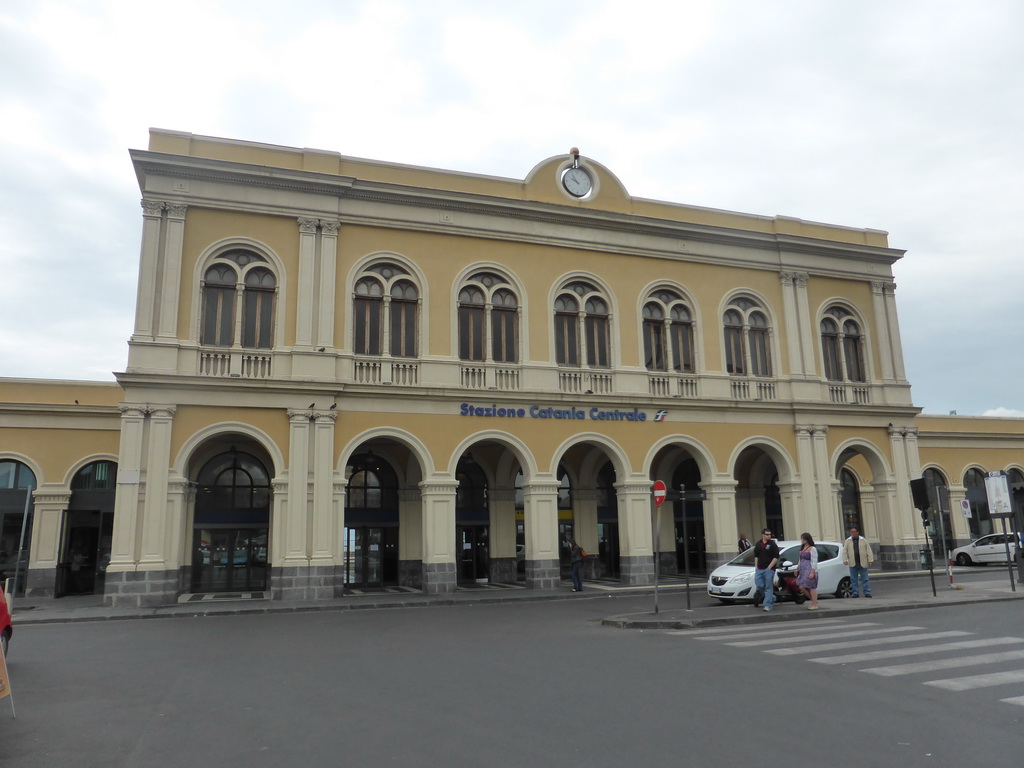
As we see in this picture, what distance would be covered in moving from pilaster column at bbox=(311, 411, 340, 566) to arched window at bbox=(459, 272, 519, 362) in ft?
15.7

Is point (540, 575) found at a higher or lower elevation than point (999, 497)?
lower

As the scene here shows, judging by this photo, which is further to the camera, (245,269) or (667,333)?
(667,333)

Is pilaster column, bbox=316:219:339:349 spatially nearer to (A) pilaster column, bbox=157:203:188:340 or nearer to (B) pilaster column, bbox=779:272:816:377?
(A) pilaster column, bbox=157:203:188:340

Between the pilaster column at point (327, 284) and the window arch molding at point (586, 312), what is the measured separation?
22.4 ft

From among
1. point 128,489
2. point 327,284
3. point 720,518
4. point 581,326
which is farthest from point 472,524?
point 128,489

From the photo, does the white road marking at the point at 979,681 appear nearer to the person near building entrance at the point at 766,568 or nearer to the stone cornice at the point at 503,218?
the person near building entrance at the point at 766,568

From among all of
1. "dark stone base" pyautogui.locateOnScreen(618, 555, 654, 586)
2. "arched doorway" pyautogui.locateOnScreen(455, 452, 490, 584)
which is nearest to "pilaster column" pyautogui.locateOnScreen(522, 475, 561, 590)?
"dark stone base" pyautogui.locateOnScreen(618, 555, 654, 586)

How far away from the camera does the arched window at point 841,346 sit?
28672 mm

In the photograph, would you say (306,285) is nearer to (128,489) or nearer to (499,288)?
(499,288)

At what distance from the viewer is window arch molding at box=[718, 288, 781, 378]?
89.0ft

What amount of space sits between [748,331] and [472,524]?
11.8 meters

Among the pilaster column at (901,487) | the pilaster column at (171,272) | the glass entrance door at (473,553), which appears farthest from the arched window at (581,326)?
the pilaster column at (901,487)

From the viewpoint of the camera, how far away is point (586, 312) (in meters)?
25.5

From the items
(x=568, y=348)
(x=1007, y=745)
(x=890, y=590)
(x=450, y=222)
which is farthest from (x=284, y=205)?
(x=1007, y=745)
